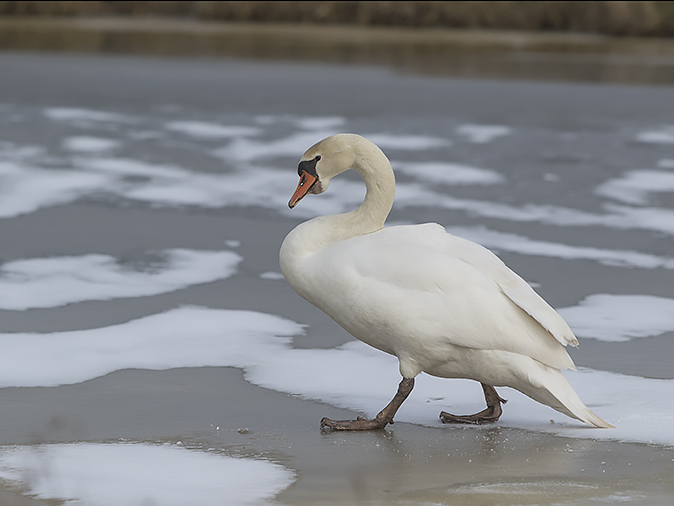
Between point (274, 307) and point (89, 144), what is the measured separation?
492 centimetres

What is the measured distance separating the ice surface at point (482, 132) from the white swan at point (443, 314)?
20.7 ft

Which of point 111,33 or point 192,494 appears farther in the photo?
point 111,33

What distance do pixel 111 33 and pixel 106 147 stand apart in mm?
11709

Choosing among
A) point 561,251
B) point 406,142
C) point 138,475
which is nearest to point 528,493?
point 138,475

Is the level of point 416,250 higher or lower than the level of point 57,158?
higher

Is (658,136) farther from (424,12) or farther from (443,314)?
(424,12)

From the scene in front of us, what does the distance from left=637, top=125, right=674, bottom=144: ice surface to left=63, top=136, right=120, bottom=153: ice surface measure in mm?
5058

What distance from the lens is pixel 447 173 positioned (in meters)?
8.48

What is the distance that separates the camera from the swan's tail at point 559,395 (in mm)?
3373

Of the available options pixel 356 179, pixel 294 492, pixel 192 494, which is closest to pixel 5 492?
pixel 192 494

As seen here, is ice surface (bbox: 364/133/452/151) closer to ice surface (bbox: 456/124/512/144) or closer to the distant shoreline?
ice surface (bbox: 456/124/512/144)

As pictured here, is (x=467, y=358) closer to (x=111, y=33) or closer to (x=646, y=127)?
(x=646, y=127)

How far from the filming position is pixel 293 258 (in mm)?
3803

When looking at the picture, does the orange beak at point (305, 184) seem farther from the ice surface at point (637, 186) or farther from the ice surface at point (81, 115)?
the ice surface at point (81, 115)
